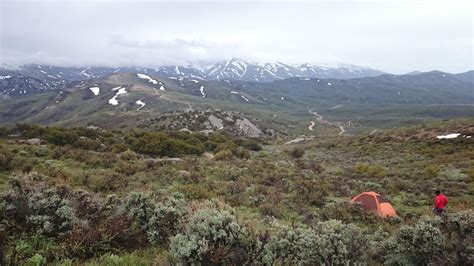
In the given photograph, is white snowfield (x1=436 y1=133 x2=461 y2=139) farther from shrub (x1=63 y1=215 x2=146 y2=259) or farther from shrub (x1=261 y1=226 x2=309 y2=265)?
shrub (x1=63 y1=215 x2=146 y2=259)

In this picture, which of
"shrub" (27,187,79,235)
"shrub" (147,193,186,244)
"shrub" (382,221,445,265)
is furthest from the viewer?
"shrub" (147,193,186,244)

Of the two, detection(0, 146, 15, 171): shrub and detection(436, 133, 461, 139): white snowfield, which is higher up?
detection(0, 146, 15, 171): shrub

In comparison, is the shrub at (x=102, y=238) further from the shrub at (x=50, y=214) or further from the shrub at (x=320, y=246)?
the shrub at (x=320, y=246)

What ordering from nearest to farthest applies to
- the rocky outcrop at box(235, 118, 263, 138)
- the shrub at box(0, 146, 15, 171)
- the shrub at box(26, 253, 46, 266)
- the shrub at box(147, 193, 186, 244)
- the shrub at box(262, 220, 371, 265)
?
the shrub at box(26, 253, 46, 266)
the shrub at box(262, 220, 371, 265)
the shrub at box(147, 193, 186, 244)
the shrub at box(0, 146, 15, 171)
the rocky outcrop at box(235, 118, 263, 138)

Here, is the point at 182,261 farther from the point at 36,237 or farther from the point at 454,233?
the point at 454,233

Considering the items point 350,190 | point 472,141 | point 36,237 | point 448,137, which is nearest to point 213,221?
point 36,237

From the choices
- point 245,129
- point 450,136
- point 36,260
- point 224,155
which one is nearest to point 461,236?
point 36,260

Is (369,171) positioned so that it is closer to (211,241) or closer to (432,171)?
(432,171)

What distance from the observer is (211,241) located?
18.9ft

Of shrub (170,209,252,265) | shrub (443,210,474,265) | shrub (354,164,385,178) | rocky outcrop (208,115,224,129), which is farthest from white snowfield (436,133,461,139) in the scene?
rocky outcrop (208,115,224,129)

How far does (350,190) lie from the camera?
17.1m

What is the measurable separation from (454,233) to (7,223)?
819 centimetres

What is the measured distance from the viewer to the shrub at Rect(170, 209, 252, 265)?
17.5 feet

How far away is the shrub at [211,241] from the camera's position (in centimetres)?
534
